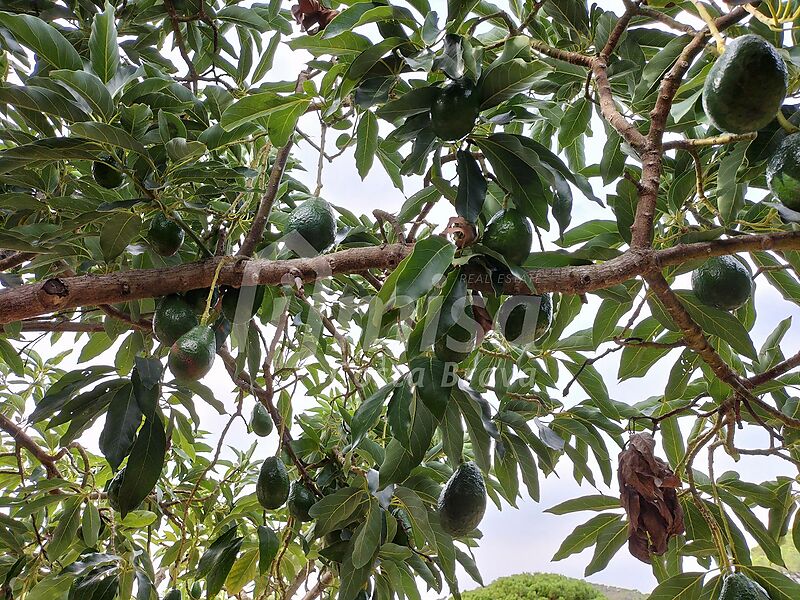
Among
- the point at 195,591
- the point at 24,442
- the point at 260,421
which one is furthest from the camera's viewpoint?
the point at 195,591

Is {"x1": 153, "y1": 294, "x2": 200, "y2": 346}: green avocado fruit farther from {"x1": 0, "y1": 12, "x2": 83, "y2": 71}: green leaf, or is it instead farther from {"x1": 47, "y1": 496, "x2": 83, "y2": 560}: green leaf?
{"x1": 47, "y1": 496, "x2": 83, "y2": 560}: green leaf

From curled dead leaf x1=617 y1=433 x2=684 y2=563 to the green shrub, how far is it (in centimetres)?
147

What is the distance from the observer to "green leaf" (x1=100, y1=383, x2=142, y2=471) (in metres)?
1.09

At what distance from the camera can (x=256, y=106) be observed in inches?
36.9

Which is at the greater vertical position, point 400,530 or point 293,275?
point 293,275

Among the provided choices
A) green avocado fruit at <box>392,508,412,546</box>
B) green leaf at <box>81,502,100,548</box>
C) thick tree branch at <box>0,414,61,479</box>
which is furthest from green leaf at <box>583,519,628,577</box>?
thick tree branch at <box>0,414,61,479</box>

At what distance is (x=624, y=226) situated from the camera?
1067 millimetres

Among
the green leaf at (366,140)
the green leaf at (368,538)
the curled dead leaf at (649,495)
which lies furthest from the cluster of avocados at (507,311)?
the green leaf at (368,538)

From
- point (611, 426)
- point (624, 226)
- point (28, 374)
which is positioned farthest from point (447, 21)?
point (28, 374)

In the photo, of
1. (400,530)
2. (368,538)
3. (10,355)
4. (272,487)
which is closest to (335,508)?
(368,538)

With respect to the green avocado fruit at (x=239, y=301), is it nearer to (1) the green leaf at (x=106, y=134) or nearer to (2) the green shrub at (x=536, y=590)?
(1) the green leaf at (x=106, y=134)

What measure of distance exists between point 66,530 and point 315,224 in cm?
103

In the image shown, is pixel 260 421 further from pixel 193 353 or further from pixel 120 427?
pixel 193 353

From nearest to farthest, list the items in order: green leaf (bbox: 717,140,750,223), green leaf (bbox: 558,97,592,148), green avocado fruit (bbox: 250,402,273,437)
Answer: green leaf (bbox: 717,140,750,223)
green leaf (bbox: 558,97,592,148)
green avocado fruit (bbox: 250,402,273,437)
